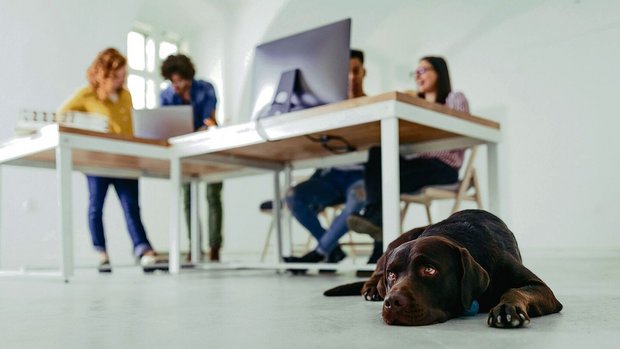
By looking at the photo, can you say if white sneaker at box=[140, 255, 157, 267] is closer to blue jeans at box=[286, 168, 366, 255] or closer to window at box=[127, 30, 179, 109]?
blue jeans at box=[286, 168, 366, 255]

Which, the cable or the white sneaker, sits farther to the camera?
the white sneaker

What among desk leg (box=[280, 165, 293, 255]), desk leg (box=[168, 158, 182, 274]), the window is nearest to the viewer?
desk leg (box=[168, 158, 182, 274])

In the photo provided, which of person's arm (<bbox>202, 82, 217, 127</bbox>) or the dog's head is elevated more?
person's arm (<bbox>202, 82, 217, 127</bbox>)

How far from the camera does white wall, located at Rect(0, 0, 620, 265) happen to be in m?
4.65

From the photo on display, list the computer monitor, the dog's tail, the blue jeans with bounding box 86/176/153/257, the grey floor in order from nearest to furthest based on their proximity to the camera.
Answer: the grey floor, the dog's tail, the computer monitor, the blue jeans with bounding box 86/176/153/257

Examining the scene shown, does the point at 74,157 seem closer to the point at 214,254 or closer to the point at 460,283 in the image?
the point at 214,254

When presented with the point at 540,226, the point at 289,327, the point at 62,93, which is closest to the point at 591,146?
the point at 540,226

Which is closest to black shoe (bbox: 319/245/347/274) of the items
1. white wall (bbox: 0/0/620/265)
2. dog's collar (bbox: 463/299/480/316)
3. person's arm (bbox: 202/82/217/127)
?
person's arm (bbox: 202/82/217/127)

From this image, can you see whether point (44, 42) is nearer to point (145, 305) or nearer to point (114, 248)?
point (114, 248)

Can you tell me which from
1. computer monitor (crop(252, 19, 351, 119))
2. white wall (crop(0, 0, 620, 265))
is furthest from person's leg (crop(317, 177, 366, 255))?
white wall (crop(0, 0, 620, 265))

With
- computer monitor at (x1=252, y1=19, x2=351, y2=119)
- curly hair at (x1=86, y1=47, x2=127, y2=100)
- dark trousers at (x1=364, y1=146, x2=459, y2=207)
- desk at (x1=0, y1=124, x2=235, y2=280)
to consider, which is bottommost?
dark trousers at (x1=364, y1=146, x2=459, y2=207)

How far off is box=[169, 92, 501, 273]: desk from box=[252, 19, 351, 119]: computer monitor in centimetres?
10

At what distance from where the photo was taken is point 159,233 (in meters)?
5.60

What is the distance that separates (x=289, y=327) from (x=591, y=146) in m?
5.64
